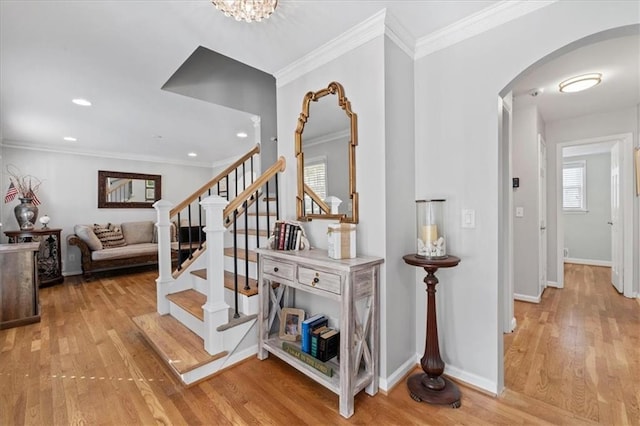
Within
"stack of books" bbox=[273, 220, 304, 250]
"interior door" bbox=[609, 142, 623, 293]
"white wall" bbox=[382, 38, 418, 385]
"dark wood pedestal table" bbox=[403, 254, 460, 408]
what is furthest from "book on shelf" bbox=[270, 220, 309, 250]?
"interior door" bbox=[609, 142, 623, 293]

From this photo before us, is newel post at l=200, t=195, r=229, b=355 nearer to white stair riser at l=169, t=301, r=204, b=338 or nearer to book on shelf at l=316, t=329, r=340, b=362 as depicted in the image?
white stair riser at l=169, t=301, r=204, b=338

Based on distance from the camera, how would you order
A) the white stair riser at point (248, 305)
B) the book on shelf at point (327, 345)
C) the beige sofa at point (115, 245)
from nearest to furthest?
the book on shelf at point (327, 345), the white stair riser at point (248, 305), the beige sofa at point (115, 245)

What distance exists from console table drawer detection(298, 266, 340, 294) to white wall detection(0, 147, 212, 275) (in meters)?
5.49

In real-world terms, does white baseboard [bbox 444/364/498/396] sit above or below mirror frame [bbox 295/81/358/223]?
below

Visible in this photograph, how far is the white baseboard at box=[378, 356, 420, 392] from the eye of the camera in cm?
177

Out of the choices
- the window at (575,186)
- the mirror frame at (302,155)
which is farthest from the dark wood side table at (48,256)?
the window at (575,186)

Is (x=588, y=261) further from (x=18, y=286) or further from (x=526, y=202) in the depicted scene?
(x=18, y=286)

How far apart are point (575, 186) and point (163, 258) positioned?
7444 mm

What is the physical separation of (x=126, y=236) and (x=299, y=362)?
5.25 meters

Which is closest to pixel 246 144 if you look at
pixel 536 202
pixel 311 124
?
pixel 311 124

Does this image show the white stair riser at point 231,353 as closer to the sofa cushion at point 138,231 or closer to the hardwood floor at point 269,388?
the hardwood floor at point 269,388

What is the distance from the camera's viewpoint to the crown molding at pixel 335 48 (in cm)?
175

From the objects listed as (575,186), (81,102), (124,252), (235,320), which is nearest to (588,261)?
(575,186)

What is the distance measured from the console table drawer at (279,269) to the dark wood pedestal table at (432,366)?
747 mm
